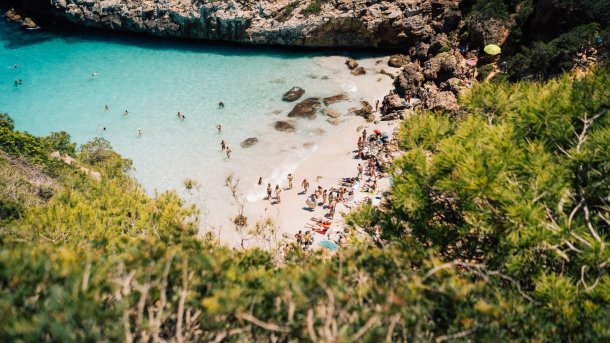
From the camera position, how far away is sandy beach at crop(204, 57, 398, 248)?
20.3m

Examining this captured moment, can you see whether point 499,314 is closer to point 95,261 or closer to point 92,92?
point 95,261

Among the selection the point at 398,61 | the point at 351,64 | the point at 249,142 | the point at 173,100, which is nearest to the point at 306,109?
the point at 249,142

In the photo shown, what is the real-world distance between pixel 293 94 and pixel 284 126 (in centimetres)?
450

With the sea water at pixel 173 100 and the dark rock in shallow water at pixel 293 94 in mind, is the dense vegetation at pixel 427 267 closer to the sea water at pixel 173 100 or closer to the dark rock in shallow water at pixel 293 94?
the sea water at pixel 173 100

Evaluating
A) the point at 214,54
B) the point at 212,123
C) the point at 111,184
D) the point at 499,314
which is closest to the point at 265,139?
the point at 212,123

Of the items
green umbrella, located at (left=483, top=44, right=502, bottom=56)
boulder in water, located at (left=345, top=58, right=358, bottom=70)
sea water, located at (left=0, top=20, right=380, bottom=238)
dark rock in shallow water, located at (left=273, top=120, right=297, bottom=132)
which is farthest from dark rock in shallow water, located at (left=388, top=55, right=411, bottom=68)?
dark rock in shallow water, located at (left=273, top=120, right=297, bottom=132)

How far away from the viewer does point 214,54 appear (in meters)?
40.1

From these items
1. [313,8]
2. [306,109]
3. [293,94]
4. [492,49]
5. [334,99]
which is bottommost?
[306,109]

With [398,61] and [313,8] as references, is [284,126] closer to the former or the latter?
[398,61]

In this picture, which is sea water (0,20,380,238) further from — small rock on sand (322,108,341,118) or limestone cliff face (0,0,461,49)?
limestone cliff face (0,0,461,49)

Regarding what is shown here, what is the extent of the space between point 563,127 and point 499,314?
4619 millimetres

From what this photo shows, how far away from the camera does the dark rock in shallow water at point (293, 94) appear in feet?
104

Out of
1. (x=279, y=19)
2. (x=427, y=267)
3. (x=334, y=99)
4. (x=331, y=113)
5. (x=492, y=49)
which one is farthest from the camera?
(x=279, y=19)

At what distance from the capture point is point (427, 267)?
258 inches
